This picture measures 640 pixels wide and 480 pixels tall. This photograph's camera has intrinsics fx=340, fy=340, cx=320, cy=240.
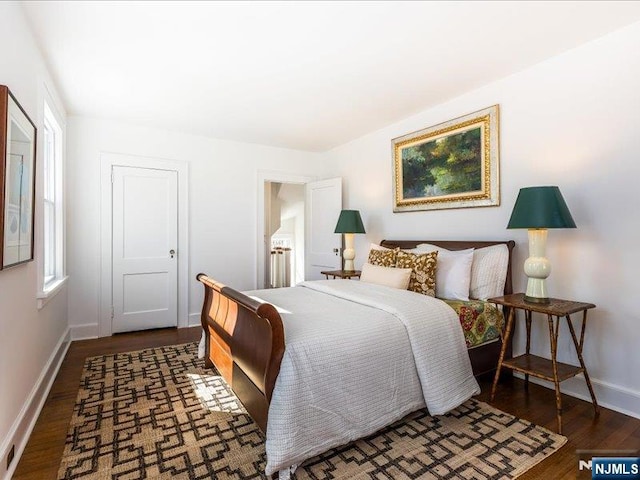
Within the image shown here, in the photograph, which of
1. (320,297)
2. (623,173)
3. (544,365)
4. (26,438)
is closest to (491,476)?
(544,365)

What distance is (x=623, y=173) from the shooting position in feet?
7.28

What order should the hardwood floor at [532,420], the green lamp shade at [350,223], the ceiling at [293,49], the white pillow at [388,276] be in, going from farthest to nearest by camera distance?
the green lamp shade at [350,223] < the white pillow at [388,276] < the ceiling at [293,49] < the hardwood floor at [532,420]

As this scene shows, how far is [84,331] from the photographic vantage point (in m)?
3.75

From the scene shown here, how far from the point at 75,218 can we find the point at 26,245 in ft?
6.41

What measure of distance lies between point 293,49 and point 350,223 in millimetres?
2177

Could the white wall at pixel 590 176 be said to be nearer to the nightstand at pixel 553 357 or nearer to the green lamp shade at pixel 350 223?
the nightstand at pixel 553 357

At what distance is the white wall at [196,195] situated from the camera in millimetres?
3727

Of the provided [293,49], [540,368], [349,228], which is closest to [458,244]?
[540,368]

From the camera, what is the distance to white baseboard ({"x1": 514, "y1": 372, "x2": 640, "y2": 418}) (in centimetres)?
218

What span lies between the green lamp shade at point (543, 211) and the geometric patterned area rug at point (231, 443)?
1.24m

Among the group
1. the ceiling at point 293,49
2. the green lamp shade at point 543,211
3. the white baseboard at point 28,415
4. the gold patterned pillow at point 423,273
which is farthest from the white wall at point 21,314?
the green lamp shade at point 543,211

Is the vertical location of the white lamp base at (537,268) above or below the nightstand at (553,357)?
above

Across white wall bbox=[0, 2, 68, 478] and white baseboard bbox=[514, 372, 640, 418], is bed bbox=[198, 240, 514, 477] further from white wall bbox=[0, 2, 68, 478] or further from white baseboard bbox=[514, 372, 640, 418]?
white wall bbox=[0, 2, 68, 478]

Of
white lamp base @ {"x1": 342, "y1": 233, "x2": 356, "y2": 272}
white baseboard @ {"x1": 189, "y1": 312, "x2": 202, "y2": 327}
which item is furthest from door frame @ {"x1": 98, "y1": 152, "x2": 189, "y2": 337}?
white lamp base @ {"x1": 342, "y1": 233, "x2": 356, "y2": 272}
